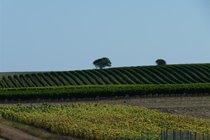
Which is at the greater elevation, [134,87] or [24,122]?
[134,87]

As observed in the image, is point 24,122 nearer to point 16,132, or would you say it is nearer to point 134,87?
point 16,132

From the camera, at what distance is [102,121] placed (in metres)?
54.5

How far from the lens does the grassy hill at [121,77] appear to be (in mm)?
99431

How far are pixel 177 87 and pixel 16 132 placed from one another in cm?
3780

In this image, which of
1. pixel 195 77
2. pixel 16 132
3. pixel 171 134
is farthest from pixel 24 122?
pixel 195 77

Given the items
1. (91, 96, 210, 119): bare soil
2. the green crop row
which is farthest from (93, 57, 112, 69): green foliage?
(91, 96, 210, 119): bare soil

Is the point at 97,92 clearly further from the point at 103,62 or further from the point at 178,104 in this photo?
the point at 103,62

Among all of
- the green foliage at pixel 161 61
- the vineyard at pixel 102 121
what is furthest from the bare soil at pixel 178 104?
the green foliage at pixel 161 61

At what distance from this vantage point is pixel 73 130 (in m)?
46.6

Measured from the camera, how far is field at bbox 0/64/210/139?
49469 mm

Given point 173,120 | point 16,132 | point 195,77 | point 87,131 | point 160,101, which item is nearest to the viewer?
point 87,131

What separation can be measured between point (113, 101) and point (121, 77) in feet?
78.4

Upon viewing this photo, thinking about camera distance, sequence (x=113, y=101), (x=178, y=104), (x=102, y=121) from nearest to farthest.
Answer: (x=102, y=121), (x=178, y=104), (x=113, y=101)

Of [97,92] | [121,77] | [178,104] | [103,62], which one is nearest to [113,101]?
[97,92]
